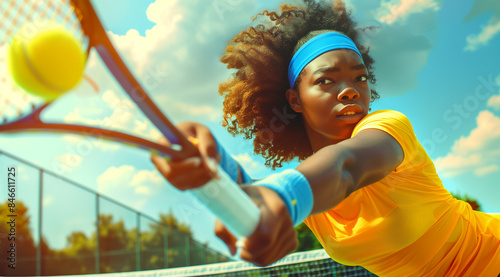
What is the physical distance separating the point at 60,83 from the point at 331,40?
4.49ft

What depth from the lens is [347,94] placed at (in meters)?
1.95

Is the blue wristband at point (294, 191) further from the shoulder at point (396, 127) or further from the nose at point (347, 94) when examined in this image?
the nose at point (347, 94)

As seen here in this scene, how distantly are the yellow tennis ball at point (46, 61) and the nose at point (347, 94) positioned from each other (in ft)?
3.68

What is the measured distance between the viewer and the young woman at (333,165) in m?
1.11

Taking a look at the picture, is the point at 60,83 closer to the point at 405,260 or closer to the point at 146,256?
the point at 405,260

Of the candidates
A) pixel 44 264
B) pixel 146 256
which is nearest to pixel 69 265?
pixel 44 264

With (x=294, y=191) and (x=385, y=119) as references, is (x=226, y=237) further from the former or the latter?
(x=385, y=119)

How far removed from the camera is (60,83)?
46.9 inches

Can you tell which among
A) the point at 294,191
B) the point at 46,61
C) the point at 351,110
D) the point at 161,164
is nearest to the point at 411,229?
the point at 351,110

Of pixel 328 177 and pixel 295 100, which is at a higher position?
pixel 295 100

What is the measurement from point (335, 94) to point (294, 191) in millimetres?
977

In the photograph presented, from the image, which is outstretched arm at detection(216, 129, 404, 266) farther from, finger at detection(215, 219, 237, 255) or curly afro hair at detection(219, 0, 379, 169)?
curly afro hair at detection(219, 0, 379, 169)

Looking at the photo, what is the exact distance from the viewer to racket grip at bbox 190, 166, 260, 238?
0.98 metres

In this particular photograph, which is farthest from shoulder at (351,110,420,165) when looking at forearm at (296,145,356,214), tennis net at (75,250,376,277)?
tennis net at (75,250,376,277)
